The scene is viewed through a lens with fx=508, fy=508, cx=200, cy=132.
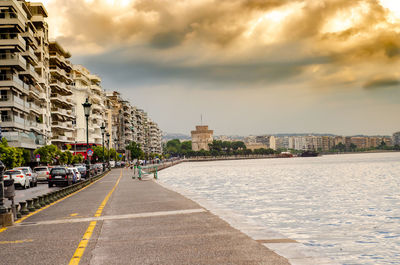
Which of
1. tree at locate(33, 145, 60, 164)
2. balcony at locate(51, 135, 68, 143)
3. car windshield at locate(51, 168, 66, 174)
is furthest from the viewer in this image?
balcony at locate(51, 135, 68, 143)

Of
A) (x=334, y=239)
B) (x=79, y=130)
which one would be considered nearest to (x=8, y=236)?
(x=334, y=239)

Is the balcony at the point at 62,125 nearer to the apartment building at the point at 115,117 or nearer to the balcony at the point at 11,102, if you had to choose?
the balcony at the point at 11,102

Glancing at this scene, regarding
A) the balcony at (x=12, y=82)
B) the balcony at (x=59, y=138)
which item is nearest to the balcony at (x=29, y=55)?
the balcony at (x=12, y=82)

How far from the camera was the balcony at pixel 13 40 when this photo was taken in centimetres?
6669

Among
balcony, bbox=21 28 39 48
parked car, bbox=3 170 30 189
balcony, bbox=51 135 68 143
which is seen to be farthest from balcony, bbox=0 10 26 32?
parked car, bbox=3 170 30 189

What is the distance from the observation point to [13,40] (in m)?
66.9

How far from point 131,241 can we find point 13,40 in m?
62.8

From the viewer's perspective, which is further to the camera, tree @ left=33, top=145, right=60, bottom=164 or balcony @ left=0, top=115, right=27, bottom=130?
tree @ left=33, top=145, right=60, bottom=164

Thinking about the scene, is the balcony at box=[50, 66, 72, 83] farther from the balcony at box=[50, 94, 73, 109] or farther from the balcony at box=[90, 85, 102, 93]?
the balcony at box=[90, 85, 102, 93]

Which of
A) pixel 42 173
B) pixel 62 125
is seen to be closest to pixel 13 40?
pixel 42 173

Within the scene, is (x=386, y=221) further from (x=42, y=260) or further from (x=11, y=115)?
(x=11, y=115)

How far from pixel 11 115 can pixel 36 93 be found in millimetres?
14153

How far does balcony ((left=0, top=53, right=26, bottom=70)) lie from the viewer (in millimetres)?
66250

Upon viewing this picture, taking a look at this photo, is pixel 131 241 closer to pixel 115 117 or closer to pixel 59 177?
pixel 59 177
